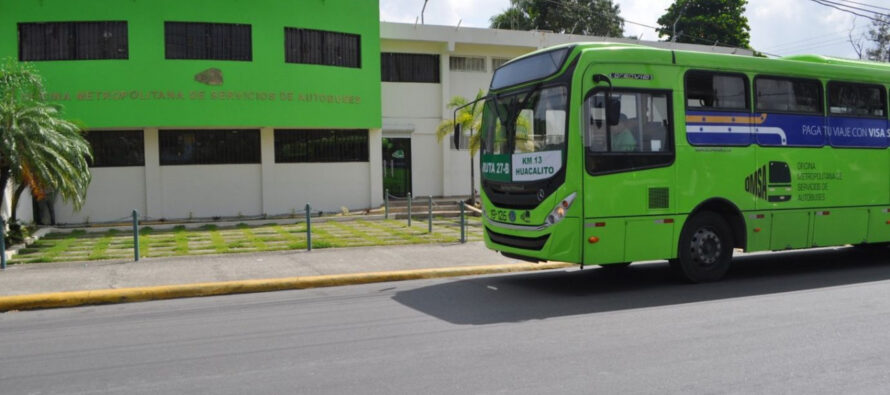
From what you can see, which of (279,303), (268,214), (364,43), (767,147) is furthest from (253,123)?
(767,147)

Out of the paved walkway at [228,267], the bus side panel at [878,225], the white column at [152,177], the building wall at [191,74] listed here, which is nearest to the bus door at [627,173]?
the paved walkway at [228,267]

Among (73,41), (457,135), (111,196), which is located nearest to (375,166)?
(111,196)

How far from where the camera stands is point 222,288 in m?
10.4

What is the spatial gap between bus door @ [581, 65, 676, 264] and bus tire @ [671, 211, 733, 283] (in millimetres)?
389

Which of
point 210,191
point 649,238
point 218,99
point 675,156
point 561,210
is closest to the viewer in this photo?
point 561,210

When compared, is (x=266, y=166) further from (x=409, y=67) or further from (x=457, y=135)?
(x=457, y=135)

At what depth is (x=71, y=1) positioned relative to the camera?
18641 mm

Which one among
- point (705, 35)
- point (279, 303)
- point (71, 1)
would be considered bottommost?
point (279, 303)

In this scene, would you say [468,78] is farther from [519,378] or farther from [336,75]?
[519,378]

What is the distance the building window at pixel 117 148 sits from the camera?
19547 millimetres

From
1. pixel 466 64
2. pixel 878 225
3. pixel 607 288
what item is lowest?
pixel 607 288

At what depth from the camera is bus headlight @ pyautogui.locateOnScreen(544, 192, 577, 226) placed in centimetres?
918

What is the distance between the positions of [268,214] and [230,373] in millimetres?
15299

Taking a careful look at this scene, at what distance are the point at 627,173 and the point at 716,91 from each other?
2090 millimetres
